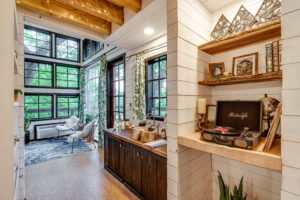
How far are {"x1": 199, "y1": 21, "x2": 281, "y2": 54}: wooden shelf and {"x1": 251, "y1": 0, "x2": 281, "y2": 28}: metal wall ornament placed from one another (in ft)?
0.52

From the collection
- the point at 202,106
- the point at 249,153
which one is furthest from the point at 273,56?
the point at 249,153

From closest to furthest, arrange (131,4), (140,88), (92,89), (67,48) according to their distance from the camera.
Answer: (131,4) → (140,88) → (92,89) → (67,48)

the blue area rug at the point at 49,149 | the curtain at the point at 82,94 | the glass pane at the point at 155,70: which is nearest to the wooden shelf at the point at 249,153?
the glass pane at the point at 155,70

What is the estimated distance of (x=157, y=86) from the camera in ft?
9.85

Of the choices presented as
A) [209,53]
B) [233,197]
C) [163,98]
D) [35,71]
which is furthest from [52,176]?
[35,71]

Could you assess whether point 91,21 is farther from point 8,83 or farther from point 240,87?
point 240,87

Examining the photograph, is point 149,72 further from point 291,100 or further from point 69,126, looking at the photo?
point 69,126

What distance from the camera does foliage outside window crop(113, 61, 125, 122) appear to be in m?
4.02

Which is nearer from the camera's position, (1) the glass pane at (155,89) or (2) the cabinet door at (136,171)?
(2) the cabinet door at (136,171)

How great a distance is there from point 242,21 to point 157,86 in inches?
66.9

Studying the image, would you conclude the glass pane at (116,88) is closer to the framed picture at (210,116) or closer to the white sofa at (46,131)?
the framed picture at (210,116)

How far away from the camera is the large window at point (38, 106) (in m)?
5.40

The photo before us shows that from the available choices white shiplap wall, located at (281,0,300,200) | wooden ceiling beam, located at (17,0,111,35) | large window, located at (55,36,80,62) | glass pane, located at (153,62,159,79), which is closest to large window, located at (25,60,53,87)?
large window, located at (55,36,80,62)

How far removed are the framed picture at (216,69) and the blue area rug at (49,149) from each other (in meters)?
3.95
